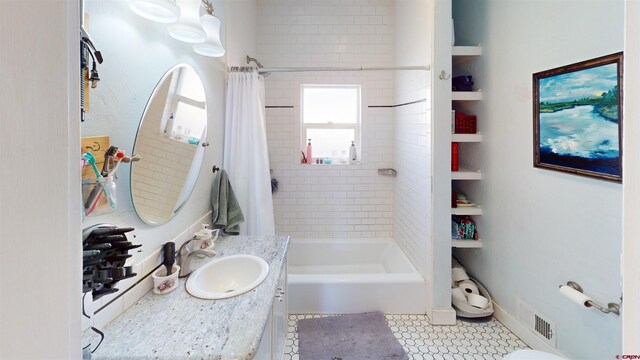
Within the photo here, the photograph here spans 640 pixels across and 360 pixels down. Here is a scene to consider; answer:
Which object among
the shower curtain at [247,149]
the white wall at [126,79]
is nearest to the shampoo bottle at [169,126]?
the white wall at [126,79]

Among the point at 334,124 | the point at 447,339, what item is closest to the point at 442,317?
the point at 447,339

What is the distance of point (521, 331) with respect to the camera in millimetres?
2162

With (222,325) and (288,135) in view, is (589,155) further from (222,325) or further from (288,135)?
(288,135)

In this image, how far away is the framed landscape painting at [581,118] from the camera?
4.89ft

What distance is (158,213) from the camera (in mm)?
1452

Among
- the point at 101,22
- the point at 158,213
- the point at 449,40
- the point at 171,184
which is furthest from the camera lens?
the point at 449,40

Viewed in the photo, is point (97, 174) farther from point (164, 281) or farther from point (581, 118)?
point (581, 118)

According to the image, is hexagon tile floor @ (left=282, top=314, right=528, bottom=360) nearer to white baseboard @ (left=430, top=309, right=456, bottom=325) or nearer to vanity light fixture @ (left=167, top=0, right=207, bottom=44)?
white baseboard @ (left=430, top=309, right=456, bottom=325)

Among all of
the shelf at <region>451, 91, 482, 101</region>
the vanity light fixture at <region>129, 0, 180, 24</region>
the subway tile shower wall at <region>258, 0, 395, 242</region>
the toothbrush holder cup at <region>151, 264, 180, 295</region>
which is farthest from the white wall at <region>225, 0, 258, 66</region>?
the shelf at <region>451, 91, 482, 101</region>

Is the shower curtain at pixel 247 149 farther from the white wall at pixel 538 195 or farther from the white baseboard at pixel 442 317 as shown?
the white wall at pixel 538 195

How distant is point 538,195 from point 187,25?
88.6 inches

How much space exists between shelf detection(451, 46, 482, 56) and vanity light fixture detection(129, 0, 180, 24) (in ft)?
6.80

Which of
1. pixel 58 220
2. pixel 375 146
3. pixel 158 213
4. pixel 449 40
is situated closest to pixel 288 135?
pixel 375 146

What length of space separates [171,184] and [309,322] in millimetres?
1519
